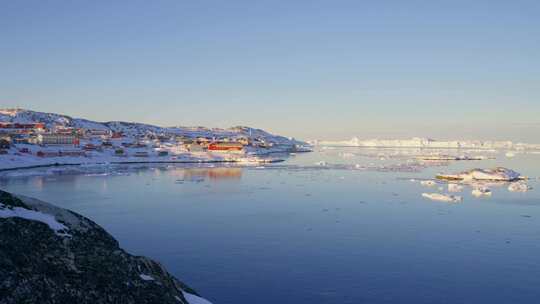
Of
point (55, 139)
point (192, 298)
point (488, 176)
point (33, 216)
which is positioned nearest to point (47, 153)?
point (55, 139)

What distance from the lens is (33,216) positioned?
6535 mm

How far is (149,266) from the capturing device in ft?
22.8

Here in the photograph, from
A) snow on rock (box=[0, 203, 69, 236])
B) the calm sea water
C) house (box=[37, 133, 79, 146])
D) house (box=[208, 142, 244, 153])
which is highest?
house (box=[37, 133, 79, 146])

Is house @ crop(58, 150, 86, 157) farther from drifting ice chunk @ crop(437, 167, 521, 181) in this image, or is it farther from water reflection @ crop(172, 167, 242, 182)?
drifting ice chunk @ crop(437, 167, 521, 181)

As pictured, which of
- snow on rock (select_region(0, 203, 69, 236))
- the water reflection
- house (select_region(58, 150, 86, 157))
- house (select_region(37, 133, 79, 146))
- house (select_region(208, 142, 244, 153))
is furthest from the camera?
house (select_region(208, 142, 244, 153))

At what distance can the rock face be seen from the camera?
5.05 meters

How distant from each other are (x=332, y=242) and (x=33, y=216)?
1082cm

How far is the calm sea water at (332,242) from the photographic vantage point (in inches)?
424

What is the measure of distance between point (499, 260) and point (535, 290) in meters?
2.54

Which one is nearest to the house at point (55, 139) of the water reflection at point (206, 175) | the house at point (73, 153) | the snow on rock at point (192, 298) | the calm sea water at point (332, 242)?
the house at point (73, 153)

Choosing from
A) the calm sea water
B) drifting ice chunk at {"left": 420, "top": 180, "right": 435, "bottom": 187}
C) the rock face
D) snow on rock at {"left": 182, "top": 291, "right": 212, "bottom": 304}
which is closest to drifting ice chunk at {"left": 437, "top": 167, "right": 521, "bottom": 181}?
drifting ice chunk at {"left": 420, "top": 180, "right": 435, "bottom": 187}

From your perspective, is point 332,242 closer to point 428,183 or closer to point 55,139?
point 428,183

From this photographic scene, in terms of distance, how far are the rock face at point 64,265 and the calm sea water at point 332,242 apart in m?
3.49

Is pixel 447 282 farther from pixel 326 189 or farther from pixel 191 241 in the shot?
pixel 326 189
